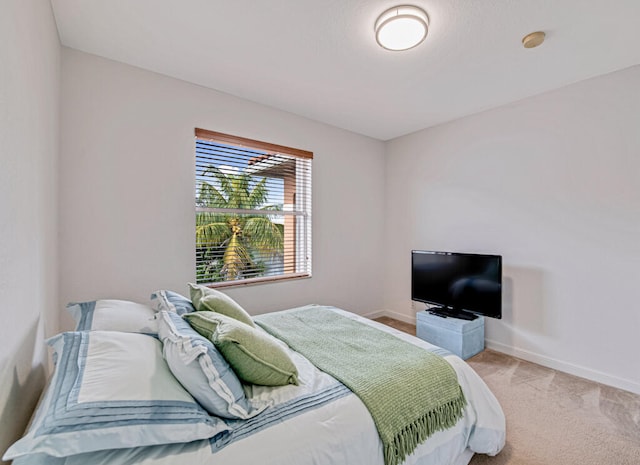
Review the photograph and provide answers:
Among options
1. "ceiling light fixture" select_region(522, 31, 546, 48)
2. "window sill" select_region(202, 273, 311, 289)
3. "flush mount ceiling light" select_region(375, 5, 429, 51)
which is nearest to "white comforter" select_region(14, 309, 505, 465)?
"window sill" select_region(202, 273, 311, 289)

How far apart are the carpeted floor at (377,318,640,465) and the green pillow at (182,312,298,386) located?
126 centimetres

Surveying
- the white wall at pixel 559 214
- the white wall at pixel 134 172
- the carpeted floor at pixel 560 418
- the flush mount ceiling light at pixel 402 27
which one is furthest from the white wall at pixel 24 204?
the white wall at pixel 559 214

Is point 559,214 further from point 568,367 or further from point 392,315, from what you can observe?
point 392,315

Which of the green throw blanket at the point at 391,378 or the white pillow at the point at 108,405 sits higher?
the white pillow at the point at 108,405

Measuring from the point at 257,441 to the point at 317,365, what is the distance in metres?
0.55

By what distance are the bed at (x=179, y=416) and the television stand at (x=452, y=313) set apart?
5.73 ft

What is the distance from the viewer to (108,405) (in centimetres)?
87

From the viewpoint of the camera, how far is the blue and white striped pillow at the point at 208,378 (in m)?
1.06

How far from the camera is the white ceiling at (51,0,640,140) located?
176cm

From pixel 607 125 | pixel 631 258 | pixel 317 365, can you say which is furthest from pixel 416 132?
pixel 317 365

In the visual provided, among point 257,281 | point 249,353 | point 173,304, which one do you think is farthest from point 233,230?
point 249,353

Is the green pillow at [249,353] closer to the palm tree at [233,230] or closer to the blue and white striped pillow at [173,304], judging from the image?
the blue and white striped pillow at [173,304]

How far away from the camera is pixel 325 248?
3.64 m

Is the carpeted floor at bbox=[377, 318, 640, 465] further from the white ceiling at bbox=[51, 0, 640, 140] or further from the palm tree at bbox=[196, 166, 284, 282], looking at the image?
the white ceiling at bbox=[51, 0, 640, 140]
